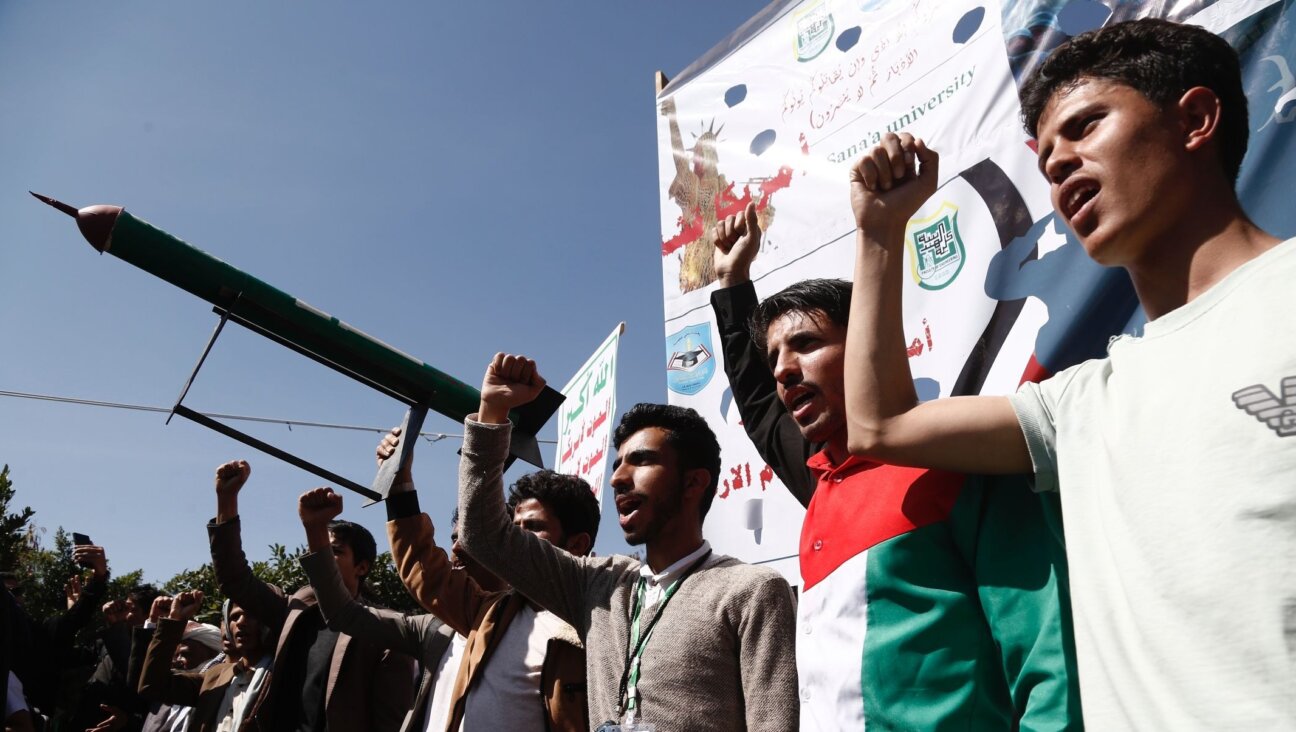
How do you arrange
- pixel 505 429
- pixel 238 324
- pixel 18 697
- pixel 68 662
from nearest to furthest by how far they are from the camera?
pixel 505 429 < pixel 238 324 < pixel 18 697 < pixel 68 662

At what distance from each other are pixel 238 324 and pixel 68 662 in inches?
137

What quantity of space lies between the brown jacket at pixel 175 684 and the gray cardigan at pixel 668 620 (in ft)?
11.5

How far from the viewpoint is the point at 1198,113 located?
1242 mm

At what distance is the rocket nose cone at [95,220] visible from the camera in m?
3.46

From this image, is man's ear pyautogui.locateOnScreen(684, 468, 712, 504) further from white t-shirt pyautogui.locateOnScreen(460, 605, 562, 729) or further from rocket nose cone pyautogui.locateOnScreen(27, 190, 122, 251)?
rocket nose cone pyautogui.locateOnScreen(27, 190, 122, 251)

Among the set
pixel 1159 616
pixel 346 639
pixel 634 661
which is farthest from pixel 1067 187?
pixel 346 639

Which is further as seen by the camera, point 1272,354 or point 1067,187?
point 1067,187

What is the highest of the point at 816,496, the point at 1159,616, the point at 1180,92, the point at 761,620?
the point at 1180,92

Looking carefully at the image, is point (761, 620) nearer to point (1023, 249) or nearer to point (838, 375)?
point (838, 375)

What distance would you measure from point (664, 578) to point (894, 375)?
1.14 m

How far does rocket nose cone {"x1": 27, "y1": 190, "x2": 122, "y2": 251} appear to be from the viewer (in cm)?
346

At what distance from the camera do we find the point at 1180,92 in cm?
126

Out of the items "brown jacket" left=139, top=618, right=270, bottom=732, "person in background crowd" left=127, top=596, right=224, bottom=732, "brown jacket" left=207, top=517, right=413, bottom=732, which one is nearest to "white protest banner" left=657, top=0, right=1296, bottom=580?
"brown jacket" left=207, top=517, right=413, bottom=732

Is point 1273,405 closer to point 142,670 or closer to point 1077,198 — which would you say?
point 1077,198
